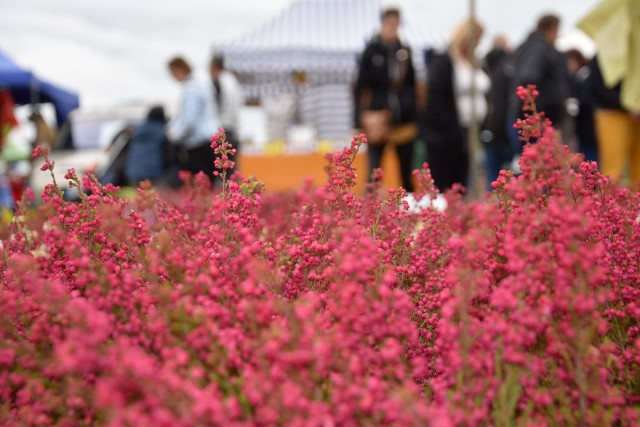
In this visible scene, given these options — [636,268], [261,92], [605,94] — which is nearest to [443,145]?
[605,94]

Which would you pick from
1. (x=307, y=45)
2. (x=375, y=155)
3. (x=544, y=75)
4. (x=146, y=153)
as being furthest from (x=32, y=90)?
(x=544, y=75)

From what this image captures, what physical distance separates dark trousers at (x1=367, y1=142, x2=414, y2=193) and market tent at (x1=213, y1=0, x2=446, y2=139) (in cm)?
603

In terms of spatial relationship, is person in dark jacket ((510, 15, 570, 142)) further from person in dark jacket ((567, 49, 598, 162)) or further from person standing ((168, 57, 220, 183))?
person standing ((168, 57, 220, 183))

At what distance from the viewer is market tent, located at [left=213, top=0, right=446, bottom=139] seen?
13.3m

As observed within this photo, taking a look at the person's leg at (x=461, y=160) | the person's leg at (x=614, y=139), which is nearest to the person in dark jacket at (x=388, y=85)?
the person's leg at (x=461, y=160)

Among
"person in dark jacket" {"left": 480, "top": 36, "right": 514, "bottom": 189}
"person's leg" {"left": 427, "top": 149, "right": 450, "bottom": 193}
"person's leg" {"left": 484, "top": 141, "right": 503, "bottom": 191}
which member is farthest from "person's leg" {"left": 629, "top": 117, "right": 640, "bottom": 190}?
"person's leg" {"left": 427, "top": 149, "right": 450, "bottom": 193}

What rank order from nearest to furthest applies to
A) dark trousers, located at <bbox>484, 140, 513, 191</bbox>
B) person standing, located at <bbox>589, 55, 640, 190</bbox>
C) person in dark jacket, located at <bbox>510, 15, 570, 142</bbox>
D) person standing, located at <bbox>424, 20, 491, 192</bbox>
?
1. person standing, located at <bbox>589, 55, 640, 190</bbox>
2. person in dark jacket, located at <bbox>510, 15, 570, 142</bbox>
3. person standing, located at <bbox>424, 20, 491, 192</bbox>
4. dark trousers, located at <bbox>484, 140, 513, 191</bbox>

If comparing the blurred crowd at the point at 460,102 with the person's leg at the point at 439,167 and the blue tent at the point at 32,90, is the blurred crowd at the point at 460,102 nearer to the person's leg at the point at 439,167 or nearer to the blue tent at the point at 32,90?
the person's leg at the point at 439,167

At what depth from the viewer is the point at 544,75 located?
631cm

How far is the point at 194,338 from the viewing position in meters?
1.42

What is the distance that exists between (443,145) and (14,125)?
22.9ft

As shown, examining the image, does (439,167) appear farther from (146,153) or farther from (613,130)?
(146,153)

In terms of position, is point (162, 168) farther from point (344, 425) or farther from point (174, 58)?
point (344, 425)

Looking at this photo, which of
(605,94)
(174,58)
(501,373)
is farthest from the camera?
(174,58)
